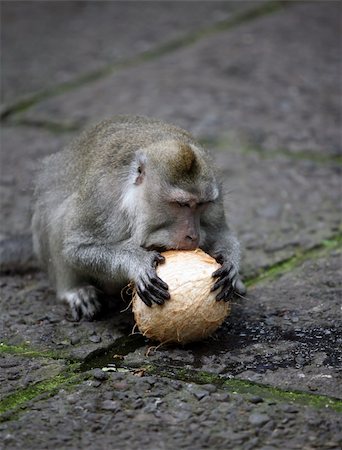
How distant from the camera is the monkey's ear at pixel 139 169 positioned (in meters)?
Answer: 4.76

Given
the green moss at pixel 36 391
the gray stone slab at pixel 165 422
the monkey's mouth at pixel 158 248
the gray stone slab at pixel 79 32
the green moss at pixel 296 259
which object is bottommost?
the gray stone slab at pixel 165 422

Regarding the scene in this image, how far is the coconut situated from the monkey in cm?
5

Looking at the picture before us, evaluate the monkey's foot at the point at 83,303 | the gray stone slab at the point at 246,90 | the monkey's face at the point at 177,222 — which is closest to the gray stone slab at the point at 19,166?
the gray stone slab at the point at 246,90

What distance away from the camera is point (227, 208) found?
21.9 feet

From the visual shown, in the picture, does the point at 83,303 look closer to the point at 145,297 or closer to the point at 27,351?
the point at 27,351

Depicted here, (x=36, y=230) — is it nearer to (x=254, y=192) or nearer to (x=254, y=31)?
(x=254, y=192)

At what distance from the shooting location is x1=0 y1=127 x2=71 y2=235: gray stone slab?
677 cm

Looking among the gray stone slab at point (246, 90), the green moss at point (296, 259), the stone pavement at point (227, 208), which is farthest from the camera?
the gray stone slab at point (246, 90)

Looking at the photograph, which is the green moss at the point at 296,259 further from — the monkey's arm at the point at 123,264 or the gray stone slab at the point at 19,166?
the gray stone slab at the point at 19,166

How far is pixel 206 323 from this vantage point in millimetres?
4445

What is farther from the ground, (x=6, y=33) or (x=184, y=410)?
(x=6, y=33)

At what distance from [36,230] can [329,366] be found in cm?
233

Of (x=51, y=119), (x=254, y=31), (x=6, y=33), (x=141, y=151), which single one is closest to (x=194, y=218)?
(x=141, y=151)

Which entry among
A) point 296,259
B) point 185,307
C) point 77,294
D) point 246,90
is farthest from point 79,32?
point 185,307
